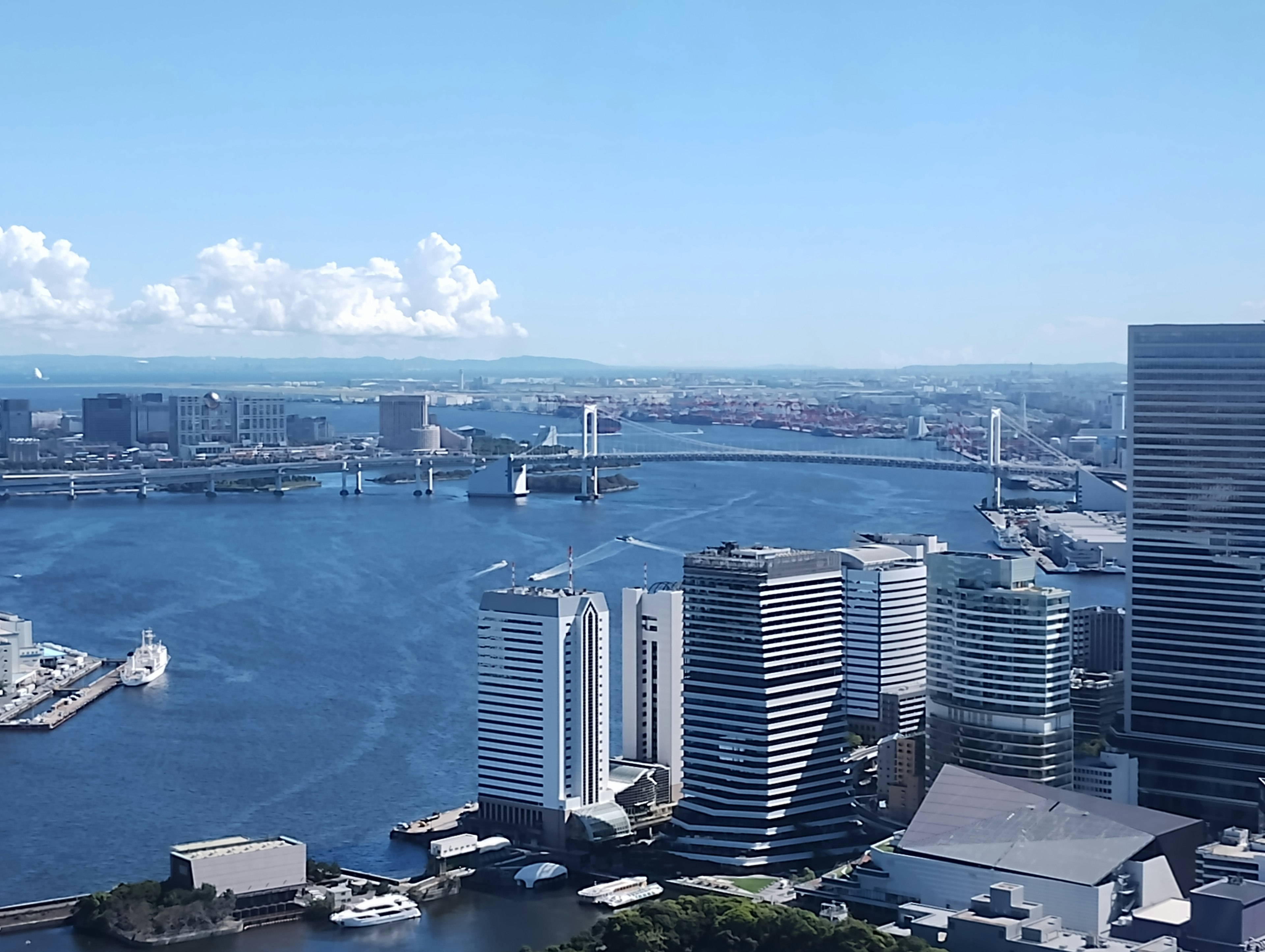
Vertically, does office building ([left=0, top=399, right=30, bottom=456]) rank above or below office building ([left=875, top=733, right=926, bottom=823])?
above

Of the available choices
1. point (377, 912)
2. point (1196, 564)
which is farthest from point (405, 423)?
point (377, 912)

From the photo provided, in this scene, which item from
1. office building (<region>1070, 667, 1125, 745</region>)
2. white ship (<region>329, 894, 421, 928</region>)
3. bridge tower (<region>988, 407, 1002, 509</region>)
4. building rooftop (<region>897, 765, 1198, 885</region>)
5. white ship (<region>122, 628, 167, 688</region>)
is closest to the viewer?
building rooftop (<region>897, 765, 1198, 885</region>)

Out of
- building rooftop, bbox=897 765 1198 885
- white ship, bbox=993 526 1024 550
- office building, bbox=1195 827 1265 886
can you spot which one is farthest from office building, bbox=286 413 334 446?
office building, bbox=1195 827 1265 886

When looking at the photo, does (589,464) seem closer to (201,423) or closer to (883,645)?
(201,423)

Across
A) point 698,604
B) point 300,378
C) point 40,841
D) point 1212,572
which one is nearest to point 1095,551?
point 1212,572

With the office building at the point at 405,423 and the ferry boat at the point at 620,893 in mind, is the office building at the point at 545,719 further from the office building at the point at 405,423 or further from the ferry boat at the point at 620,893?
the office building at the point at 405,423

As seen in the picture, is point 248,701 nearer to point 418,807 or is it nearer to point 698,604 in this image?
point 418,807

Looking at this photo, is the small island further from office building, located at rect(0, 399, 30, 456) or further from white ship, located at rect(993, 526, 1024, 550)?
office building, located at rect(0, 399, 30, 456)
